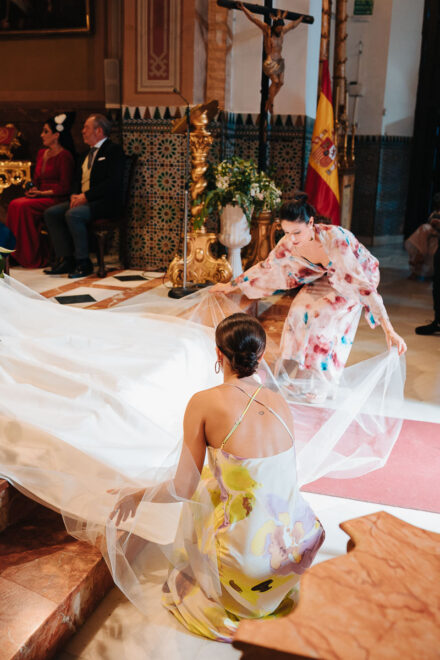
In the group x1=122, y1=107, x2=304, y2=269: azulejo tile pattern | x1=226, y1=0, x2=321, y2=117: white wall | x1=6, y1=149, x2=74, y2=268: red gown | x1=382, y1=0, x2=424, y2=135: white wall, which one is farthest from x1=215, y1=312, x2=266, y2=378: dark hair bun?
x1=382, y1=0, x2=424, y2=135: white wall

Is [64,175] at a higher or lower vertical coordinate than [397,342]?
higher

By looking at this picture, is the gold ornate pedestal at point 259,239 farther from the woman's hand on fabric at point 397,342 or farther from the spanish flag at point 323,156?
the woman's hand on fabric at point 397,342

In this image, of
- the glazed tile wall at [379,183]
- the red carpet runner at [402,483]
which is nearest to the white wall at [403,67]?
the glazed tile wall at [379,183]

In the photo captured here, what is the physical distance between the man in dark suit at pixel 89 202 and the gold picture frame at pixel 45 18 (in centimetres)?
136

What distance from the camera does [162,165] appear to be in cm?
614

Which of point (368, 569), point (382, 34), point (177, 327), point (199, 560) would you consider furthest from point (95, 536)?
point (382, 34)

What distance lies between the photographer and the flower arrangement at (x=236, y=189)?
509 cm

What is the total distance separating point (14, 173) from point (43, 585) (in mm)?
5579

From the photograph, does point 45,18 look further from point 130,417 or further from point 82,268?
point 130,417

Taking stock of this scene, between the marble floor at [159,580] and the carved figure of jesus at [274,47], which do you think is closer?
the marble floor at [159,580]

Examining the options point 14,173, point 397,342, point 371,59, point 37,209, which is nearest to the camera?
point 397,342

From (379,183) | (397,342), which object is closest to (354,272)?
(397,342)

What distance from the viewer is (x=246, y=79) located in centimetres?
652

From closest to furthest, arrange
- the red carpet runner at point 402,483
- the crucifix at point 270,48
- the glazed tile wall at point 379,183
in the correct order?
1. the red carpet runner at point 402,483
2. the crucifix at point 270,48
3. the glazed tile wall at point 379,183
